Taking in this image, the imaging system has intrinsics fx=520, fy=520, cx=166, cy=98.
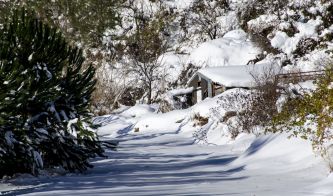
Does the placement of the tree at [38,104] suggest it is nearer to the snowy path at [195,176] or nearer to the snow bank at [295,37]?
the snowy path at [195,176]

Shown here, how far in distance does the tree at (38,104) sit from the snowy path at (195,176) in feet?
2.30

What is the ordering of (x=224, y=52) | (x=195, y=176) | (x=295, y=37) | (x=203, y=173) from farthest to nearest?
(x=224, y=52) < (x=295, y=37) < (x=203, y=173) < (x=195, y=176)

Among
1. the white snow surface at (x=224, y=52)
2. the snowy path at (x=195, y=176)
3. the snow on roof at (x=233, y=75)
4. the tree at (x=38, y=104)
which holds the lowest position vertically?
the snowy path at (x=195, y=176)

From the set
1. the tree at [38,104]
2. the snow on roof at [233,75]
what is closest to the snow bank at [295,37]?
the snow on roof at [233,75]

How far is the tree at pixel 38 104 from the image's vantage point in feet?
38.1

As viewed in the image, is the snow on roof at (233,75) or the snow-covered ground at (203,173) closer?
the snow-covered ground at (203,173)

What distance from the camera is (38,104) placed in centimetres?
1273

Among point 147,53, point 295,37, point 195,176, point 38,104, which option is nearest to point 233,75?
point 295,37

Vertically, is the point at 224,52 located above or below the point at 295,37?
below

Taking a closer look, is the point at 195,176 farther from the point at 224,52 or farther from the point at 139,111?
the point at 224,52

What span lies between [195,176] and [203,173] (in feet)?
2.41

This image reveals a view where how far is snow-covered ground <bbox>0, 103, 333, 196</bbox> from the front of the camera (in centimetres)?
918

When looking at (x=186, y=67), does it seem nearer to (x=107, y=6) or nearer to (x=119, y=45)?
(x=119, y=45)

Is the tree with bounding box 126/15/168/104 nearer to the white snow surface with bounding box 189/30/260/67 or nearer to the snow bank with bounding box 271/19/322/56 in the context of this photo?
the white snow surface with bounding box 189/30/260/67
